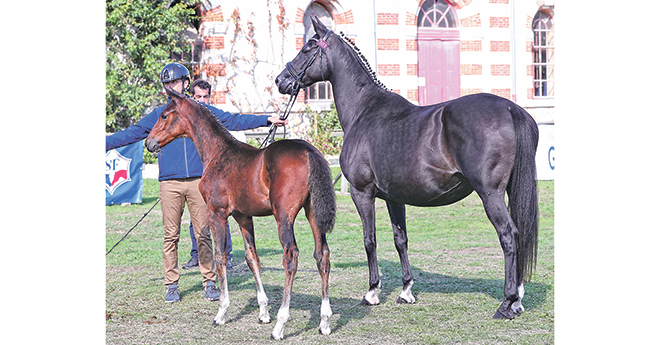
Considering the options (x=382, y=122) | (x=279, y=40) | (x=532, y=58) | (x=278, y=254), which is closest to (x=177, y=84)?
(x=382, y=122)

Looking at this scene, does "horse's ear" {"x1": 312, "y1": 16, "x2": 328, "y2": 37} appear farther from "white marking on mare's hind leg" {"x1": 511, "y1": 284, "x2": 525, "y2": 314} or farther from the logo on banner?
the logo on banner

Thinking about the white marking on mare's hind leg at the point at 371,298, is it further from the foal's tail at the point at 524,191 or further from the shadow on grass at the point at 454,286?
the foal's tail at the point at 524,191

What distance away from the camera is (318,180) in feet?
16.0

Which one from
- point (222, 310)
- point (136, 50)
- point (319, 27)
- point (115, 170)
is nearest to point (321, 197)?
point (222, 310)

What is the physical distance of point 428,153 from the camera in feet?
17.8

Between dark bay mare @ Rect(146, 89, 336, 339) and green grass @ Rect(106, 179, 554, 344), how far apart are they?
0.40m

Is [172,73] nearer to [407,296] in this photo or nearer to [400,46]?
[407,296]

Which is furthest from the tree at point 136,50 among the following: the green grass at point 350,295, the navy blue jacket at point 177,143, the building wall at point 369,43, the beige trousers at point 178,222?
the beige trousers at point 178,222

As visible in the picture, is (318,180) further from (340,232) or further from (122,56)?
(122,56)

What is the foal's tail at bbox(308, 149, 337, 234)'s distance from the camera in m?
4.87

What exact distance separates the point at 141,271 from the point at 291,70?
3336 millimetres

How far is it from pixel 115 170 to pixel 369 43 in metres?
Answer: 9.97

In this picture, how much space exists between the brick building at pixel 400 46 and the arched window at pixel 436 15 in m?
0.03

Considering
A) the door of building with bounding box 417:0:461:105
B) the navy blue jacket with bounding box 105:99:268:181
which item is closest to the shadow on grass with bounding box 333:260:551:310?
the navy blue jacket with bounding box 105:99:268:181
